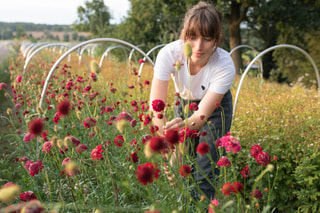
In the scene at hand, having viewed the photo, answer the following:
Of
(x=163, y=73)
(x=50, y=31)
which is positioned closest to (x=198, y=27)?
(x=163, y=73)

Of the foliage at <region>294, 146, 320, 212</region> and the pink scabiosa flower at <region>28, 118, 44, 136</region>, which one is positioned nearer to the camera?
the pink scabiosa flower at <region>28, 118, 44, 136</region>

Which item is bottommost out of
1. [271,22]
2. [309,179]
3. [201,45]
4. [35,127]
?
[309,179]

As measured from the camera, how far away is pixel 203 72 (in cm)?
195

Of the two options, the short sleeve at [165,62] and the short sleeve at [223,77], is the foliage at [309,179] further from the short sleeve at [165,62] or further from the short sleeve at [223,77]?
the short sleeve at [165,62]

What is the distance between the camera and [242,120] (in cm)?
301

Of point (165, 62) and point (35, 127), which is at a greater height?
point (165, 62)

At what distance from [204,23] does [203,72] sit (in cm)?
42

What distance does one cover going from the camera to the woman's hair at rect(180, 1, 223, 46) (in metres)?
1.64

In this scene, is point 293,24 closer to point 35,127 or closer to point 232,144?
point 232,144

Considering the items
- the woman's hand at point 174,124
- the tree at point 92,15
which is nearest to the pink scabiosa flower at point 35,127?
the woman's hand at point 174,124

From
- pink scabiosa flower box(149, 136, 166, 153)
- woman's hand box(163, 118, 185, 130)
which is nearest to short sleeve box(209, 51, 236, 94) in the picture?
woman's hand box(163, 118, 185, 130)

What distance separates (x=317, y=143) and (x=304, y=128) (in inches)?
15.5

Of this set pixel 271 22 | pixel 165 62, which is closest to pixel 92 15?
pixel 271 22

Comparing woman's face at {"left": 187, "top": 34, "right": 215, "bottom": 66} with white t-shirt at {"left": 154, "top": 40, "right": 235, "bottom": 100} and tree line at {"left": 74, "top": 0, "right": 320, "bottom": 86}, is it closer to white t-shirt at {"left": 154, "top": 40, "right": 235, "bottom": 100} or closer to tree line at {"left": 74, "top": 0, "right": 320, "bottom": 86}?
white t-shirt at {"left": 154, "top": 40, "right": 235, "bottom": 100}
